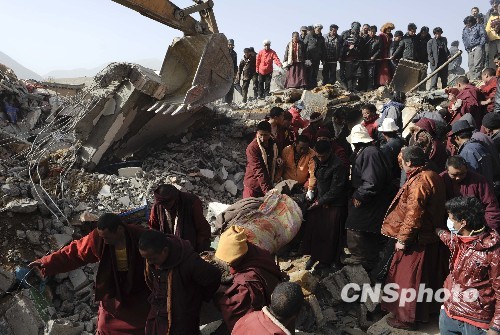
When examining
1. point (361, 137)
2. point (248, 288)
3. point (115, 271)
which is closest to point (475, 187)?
point (361, 137)

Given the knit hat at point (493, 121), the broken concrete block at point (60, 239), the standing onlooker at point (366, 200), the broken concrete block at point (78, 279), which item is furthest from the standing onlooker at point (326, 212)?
the broken concrete block at point (60, 239)

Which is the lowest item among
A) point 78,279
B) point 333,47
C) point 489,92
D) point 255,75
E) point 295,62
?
point 78,279

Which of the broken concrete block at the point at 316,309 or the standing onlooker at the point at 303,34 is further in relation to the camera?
the standing onlooker at the point at 303,34

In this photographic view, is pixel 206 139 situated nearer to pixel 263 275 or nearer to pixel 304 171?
pixel 304 171

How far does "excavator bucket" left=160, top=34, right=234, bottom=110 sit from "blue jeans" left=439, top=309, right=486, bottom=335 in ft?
15.4

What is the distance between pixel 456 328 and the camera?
2938 millimetres

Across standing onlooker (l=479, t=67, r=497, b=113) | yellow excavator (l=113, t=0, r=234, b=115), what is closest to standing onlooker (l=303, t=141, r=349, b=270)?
yellow excavator (l=113, t=0, r=234, b=115)

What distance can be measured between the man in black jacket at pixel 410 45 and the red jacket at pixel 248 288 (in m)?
8.47

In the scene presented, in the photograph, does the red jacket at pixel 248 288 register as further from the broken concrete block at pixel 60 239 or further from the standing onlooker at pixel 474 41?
the standing onlooker at pixel 474 41

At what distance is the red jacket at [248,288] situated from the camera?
296 cm

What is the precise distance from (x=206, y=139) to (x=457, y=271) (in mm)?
5771

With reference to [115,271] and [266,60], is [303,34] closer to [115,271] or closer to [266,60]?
[266,60]

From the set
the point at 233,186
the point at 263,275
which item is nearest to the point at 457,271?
the point at 263,275

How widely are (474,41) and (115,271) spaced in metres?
9.14
